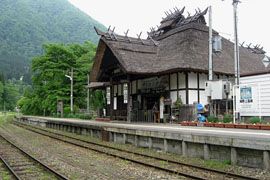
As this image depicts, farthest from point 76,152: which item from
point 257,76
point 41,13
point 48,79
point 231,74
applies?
point 41,13

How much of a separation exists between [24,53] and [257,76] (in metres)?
125

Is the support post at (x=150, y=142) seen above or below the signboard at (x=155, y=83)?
below

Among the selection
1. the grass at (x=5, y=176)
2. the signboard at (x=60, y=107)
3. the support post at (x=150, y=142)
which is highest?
the signboard at (x=60, y=107)

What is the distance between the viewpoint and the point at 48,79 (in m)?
47.4

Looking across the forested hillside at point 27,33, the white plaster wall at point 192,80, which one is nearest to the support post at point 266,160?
the white plaster wall at point 192,80

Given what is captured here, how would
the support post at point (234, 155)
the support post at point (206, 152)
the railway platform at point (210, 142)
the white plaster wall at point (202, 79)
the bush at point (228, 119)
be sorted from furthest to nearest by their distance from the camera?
the white plaster wall at point (202, 79) → the bush at point (228, 119) → the support post at point (206, 152) → the support post at point (234, 155) → the railway platform at point (210, 142)

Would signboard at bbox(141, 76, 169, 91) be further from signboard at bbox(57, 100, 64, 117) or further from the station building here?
signboard at bbox(57, 100, 64, 117)

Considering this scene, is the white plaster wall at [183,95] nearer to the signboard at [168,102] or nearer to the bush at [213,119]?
the signboard at [168,102]

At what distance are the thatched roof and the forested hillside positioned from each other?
3756 inches

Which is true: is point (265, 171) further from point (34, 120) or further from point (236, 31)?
point (34, 120)

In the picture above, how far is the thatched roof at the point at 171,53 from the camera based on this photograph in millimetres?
23000

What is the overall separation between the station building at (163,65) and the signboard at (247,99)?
3249 mm

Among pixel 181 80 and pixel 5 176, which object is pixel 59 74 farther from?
pixel 5 176

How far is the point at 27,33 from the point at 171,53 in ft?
383
